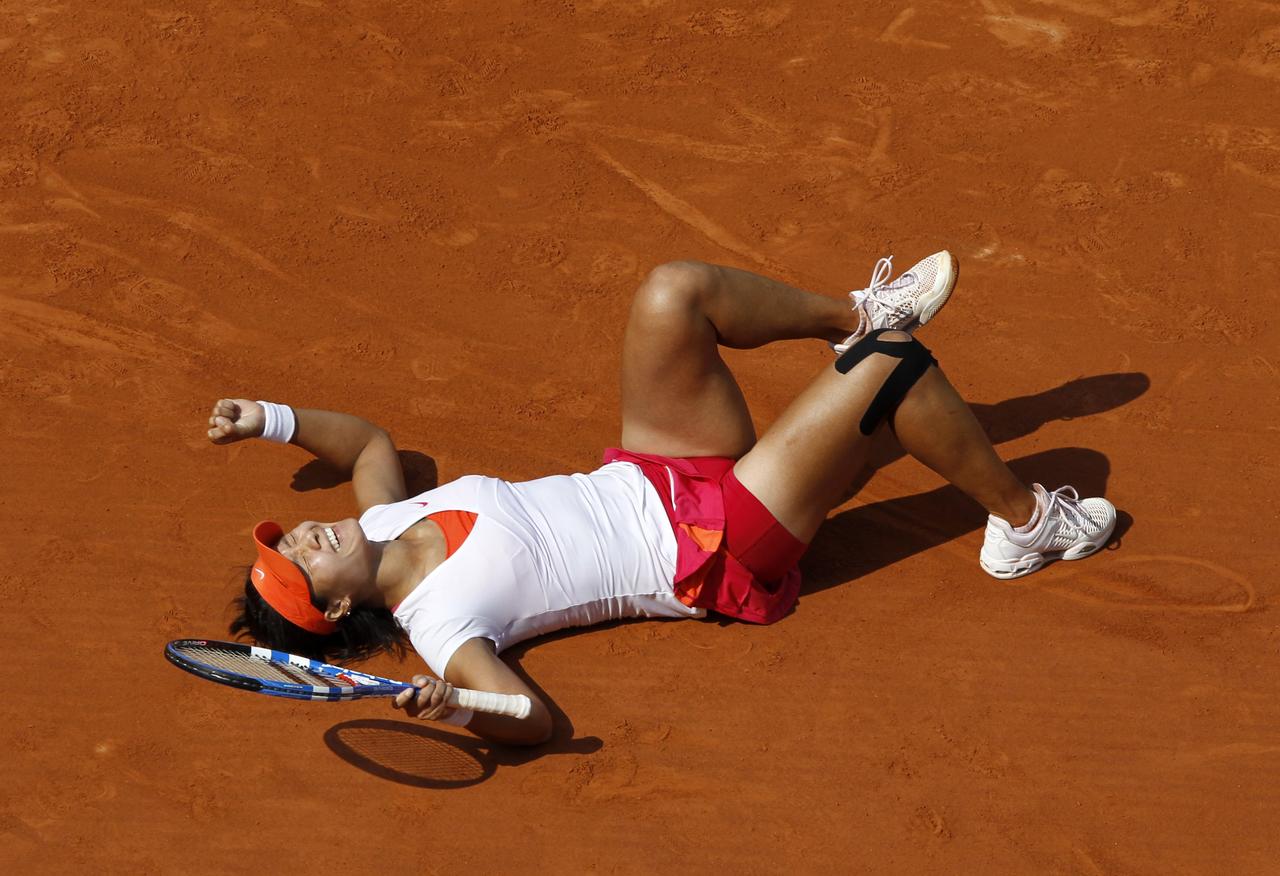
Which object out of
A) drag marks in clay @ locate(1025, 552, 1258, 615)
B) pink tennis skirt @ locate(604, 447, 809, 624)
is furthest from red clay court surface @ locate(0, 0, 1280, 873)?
pink tennis skirt @ locate(604, 447, 809, 624)

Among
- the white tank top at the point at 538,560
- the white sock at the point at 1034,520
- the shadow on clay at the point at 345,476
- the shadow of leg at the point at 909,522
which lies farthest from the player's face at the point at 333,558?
the white sock at the point at 1034,520

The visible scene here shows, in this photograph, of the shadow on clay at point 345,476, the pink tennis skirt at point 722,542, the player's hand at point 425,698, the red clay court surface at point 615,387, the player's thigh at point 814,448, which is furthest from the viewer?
the shadow on clay at point 345,476

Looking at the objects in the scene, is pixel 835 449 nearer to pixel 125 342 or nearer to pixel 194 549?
pixel 194 549

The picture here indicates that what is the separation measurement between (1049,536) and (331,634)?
7.94 feet

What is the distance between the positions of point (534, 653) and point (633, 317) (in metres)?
1.16

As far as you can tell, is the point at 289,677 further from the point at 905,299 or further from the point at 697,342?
the point at 905,299

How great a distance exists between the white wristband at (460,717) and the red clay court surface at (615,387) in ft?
1.06

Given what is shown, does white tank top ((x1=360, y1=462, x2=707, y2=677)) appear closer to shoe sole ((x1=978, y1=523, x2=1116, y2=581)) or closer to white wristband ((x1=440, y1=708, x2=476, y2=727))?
white wristband ((x1=440, y1=708, x2=476, y2=727))

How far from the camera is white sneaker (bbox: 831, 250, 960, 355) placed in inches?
186

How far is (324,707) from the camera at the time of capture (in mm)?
4297

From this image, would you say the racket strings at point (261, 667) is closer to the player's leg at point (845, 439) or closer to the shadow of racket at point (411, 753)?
the shadow of racket at point (411, 753)

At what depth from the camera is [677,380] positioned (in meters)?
4.41

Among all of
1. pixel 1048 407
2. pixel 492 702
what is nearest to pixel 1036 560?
pixel 1048 407

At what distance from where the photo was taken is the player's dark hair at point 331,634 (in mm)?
4176
